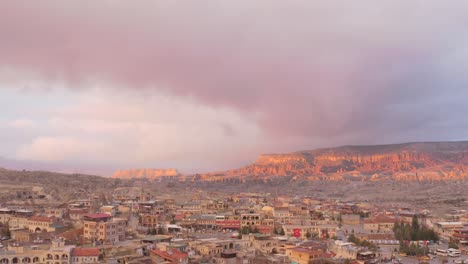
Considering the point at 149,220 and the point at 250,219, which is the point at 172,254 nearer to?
the point at 149,220

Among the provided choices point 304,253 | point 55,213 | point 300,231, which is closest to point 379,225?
point 300,231

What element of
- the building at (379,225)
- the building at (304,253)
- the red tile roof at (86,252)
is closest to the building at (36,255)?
the red tile roof at (86,252)

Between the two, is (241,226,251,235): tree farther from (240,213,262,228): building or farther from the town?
(240,213,262,228): building

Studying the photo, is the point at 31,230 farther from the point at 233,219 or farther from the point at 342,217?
the point at 342,217

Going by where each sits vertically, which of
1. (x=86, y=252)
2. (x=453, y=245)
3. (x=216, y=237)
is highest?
(x=86, y=252)

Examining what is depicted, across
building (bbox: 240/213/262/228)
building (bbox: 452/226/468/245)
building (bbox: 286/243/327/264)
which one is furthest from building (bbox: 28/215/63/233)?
building (bbox: 452/226/468/245)

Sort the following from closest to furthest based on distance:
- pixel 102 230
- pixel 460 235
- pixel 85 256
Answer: pixel 85 256 → pixel 102 230 → pixel 460 235

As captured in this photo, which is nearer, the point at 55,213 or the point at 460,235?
the point at 460,235

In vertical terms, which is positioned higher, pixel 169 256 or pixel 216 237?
pixel 169 256

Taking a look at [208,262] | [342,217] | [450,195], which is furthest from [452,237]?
[450,195]
